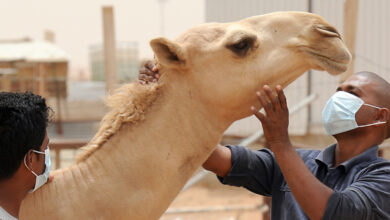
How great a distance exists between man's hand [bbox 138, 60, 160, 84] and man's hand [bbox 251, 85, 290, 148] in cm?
57

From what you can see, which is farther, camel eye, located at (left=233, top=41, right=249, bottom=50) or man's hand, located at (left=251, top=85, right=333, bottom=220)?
camel eye, located at (left=233, top=41, right=249, bottom=50)

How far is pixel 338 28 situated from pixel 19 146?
6.81m

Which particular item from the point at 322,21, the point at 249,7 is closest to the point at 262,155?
the point at 322,21

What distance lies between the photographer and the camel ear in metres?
2.37

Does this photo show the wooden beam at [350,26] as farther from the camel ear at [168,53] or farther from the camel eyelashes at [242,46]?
the camel ear at [168,53]

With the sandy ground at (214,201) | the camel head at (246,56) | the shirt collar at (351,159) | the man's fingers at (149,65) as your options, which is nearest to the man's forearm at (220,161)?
the camel head at (246,56)

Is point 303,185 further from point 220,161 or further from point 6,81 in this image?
point 6,81

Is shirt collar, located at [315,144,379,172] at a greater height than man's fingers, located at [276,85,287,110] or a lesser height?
lesser

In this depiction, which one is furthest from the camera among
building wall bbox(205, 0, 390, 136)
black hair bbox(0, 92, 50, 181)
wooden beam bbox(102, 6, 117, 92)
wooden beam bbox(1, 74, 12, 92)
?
wooden beam bbox(1, 74, 12, 92)

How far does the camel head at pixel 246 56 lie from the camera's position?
2350 mm

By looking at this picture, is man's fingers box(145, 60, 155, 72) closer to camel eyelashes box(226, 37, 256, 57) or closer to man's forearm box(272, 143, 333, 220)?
camel eyelashes box(226, 37, 256, 57)

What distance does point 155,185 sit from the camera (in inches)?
93.1

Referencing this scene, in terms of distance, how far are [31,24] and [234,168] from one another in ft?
206

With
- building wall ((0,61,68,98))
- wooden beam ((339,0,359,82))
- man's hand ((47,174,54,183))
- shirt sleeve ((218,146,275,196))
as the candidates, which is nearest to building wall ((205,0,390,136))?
wooden beam ((339,0,359,82))
